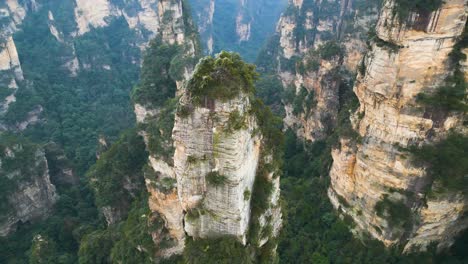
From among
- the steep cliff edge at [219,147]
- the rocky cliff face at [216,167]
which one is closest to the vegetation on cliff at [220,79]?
the steep cliff edge at [219,147]

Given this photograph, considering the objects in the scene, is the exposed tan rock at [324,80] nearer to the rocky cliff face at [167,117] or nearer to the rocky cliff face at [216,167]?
the rocky cliff face at [167,117]

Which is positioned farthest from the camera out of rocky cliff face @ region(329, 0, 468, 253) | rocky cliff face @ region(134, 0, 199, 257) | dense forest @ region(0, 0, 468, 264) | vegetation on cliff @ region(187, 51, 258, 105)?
rocky cliff face @ region(134, 0, 199, 257)

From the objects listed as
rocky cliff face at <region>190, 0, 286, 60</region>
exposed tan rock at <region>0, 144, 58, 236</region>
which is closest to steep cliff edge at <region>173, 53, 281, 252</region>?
exposed tan rock at <region>0, 144, 58, 236</region>

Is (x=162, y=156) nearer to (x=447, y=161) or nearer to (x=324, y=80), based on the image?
(x=324, y=80)

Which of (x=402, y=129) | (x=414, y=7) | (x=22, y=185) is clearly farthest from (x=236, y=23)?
(x=414, y=7)

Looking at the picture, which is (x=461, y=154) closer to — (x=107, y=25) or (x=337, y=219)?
(x=337, y=219)

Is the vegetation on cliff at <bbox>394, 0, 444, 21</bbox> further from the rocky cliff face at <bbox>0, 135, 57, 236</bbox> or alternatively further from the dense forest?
the rocky cliff face at <bbox>0, 135, 57, 236</bbox>

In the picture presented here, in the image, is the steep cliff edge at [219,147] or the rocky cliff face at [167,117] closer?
the steep cliff edge at [219,147]
